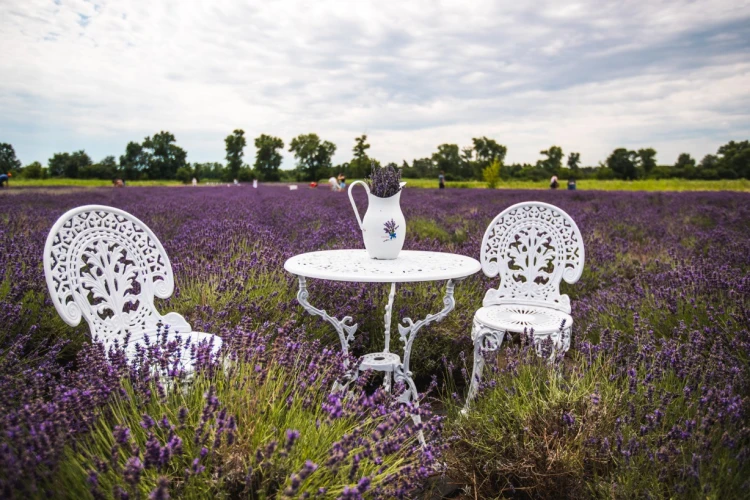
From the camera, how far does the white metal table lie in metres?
1.86

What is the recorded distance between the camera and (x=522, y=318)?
2.41m

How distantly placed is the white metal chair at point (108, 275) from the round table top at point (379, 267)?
1.59 ft

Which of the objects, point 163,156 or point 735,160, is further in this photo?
point 163,156

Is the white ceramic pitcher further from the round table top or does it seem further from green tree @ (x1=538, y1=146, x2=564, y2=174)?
green tree @ (x1=538, y1=146, x2=564, y2=174)

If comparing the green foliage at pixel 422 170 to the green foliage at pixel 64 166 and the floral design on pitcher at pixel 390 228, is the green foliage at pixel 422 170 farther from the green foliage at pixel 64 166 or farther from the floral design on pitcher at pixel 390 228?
the floral design on pitcher at pixel 390 228

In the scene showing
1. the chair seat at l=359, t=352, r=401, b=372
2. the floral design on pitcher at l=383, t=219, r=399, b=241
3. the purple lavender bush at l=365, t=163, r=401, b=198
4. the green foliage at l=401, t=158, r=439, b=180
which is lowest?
the chair seat at l=359, t=352, r=401, b=372

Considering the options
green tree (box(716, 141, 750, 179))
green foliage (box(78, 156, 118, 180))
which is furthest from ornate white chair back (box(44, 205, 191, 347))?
green foliage (box(78, 156, 118, 180))

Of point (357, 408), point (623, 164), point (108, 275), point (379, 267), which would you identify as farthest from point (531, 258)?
point (623, 164)

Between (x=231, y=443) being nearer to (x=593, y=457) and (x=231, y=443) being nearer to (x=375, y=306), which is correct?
(x=593, y=457)

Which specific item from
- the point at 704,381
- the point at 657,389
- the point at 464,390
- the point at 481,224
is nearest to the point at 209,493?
the point at 657,389

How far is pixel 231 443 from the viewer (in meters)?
1.07

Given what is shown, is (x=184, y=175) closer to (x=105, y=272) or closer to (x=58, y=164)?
(x=58, y=164)

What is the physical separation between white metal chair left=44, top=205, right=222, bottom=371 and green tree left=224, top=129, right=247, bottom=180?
182 ft

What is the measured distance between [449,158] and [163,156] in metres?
31.2
